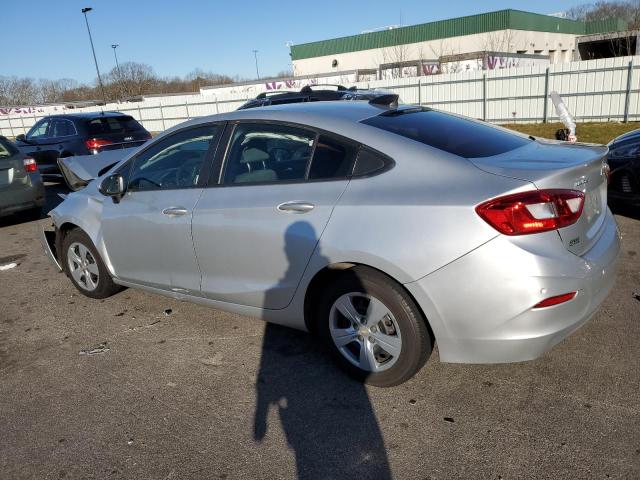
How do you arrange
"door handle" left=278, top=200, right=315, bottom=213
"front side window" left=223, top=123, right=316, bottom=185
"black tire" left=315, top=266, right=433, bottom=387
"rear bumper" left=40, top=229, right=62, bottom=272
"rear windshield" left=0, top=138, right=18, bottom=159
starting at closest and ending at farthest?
"black tire" left=315, top=266, right=433, bottom=387, "door handle" left=278, top=200, right=315, bottom=213, "front side window" left=223, top=123, right=316, bottom=185, "rear bumper" left=40, top=229, right=62, bottom=272, "rear windshield" left=0, top=138, right=18, bottom=159

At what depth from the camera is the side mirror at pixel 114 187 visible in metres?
4.05

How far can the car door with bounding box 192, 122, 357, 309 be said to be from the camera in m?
3.02

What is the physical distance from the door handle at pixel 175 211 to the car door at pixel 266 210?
120 millimetres

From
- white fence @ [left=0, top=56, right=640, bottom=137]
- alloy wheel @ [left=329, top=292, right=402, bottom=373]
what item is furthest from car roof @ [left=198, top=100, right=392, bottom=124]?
white fence @ [left=0, top=56, right=640, bottom=137]

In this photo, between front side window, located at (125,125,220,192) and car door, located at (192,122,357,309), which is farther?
front side window, located at (125,125,220,192)

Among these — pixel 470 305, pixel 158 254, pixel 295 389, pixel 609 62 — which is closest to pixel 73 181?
pixel 158 254

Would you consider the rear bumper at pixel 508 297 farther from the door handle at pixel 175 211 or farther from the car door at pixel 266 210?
the door handle at pixel 175 211

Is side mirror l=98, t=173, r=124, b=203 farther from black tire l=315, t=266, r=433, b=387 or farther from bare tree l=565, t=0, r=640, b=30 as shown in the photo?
bare tree l=565, t=0, r=640, b=30

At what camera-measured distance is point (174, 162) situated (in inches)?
157

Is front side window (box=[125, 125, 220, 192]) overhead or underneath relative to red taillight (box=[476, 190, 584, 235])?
overhead

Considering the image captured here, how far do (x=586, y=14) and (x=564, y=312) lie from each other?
88.3m

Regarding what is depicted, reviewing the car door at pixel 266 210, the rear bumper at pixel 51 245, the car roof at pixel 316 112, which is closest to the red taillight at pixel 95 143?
the rear bumper at pixel 51 245

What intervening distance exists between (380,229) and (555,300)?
92cm

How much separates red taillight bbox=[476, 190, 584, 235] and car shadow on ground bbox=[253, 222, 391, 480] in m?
1.01
